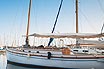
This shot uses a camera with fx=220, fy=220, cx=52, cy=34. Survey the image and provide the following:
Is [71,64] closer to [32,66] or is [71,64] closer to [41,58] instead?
[41,58]

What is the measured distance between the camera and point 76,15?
24.8 meters

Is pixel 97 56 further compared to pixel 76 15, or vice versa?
pixel 76 15

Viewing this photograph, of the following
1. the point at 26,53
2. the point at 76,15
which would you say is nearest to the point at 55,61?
the point at 26,53

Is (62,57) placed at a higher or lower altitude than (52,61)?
higher

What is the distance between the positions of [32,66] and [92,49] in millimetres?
6190

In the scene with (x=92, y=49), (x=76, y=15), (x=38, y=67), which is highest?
(x=76, y=15)

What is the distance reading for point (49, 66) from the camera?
792 inches

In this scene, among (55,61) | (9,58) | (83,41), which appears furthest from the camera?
(9,58)

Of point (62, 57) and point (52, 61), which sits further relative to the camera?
point (52, 61)

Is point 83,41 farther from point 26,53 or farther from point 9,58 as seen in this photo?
point 9,58

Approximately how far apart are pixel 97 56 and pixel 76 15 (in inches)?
313

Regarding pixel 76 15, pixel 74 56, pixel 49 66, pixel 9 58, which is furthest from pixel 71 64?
pixel 9 58

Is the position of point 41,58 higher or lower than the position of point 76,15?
lower

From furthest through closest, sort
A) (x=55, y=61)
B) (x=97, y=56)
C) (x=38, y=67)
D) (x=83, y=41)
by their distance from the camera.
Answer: (x=83, y=41), (x=38, y=67), (x=55, y=61), (x=97, y=56)
